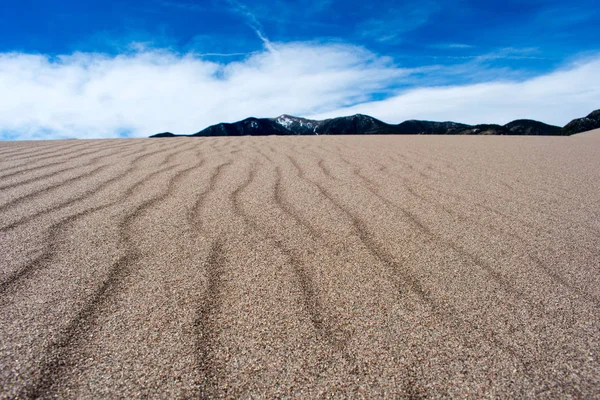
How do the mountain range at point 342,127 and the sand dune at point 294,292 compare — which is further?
the mountain range at point 342,127

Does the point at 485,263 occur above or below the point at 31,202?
below

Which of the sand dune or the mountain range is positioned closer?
the sand dune

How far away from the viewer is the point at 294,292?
100 centimetres

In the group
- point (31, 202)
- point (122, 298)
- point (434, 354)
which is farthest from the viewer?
point (31, 202)

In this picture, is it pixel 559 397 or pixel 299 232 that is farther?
pixel 299 232

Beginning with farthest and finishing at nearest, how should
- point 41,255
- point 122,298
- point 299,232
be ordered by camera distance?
point 299,232
point 41,255
point 122,298

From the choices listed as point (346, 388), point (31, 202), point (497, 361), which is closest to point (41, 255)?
point (31, 202)

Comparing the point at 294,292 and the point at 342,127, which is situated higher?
the point at 294,292

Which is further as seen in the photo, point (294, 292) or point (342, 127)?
Result: point (342, 127)

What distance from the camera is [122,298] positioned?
935mm

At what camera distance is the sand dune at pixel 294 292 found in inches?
27.6

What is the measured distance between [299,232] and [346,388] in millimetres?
798

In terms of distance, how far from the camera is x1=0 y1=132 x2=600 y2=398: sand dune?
27.6 inches

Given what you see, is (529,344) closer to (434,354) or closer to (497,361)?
(497,361)
